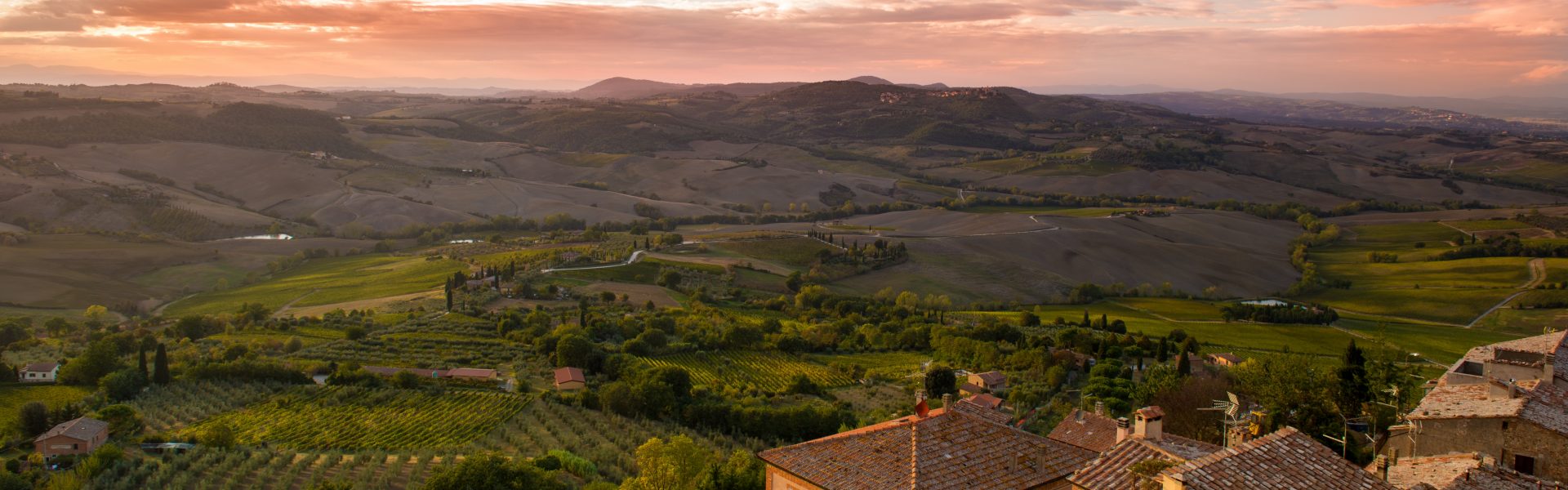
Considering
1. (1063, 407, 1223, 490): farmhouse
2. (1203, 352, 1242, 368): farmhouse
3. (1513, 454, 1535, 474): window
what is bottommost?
(1203, 352, 1242, 368): farmhouse

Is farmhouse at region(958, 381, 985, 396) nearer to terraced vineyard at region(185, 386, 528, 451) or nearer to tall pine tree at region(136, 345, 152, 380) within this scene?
terraced vineyard at region(185, 386, 528, 451)

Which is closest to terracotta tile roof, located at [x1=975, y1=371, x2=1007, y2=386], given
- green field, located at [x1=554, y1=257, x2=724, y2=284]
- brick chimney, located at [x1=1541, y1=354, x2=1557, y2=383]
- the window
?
brick chimney, located at [x1=1541, y1=354, x2=1557, y2=383]

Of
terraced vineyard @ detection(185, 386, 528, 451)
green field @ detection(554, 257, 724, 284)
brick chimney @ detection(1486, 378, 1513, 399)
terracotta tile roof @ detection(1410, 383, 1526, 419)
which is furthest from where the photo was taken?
green field @ detection(554, 257, 724, 284)

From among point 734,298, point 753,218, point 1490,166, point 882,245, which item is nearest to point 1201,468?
point 734,298

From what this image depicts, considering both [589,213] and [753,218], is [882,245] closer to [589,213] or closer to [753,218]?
[753,218]

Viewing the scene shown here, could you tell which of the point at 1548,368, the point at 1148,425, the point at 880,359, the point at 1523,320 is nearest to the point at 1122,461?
the point at 1148,425

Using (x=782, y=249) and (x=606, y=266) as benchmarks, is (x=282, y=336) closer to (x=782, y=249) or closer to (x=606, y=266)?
(x=606, y=266)
